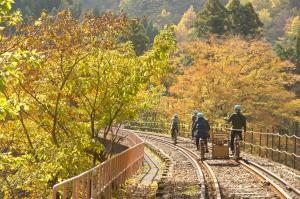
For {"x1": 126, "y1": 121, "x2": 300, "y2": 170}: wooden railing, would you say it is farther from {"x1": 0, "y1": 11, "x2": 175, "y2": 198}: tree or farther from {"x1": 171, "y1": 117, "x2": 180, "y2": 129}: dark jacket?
{"x1": 0, "y1": 11, "x2": 175, "y2": 198}: tree

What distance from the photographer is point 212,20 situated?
58.9 m

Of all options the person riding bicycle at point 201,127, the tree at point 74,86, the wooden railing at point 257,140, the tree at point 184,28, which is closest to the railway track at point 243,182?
the person riding bicycle at point 201,127

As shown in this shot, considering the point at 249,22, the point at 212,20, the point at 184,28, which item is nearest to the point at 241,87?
the point at 212,20

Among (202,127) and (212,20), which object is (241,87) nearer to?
(202,127)

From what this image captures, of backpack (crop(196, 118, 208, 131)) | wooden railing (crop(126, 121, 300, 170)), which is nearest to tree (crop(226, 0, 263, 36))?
wooden railing (crop(126, 121, 300, 170))

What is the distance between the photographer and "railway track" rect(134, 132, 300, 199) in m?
12.9

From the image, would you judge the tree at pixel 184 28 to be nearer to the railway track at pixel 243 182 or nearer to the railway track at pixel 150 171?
the railway track at pixel 150 171

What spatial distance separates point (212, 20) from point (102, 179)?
48.0 metres

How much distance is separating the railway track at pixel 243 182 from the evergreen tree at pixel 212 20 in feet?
131

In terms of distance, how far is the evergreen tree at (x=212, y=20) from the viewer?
192ft

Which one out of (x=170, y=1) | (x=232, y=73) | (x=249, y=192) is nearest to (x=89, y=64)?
(x=249, y=192)

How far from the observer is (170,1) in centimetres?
17875

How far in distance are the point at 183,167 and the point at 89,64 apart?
7.09 m

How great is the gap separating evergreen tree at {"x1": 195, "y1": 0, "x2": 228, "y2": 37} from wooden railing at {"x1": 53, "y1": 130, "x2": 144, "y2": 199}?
124ft
